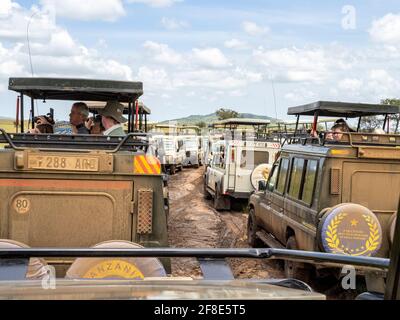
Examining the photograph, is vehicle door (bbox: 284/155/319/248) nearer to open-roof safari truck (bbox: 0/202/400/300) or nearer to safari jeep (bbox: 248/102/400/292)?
safari jeep (bbox: 248/102/400/292)

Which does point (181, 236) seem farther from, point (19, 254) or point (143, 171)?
point (19, 254)

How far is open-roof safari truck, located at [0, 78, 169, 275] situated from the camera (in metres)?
4.97

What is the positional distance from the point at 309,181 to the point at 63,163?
3.91 metres

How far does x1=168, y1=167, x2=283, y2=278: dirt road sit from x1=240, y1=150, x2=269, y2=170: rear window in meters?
1.37

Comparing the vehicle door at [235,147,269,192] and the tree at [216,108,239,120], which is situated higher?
the tree at [216,108,239,120]

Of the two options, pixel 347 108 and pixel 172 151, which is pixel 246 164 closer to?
pixel 347 108

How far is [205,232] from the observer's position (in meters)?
12.4

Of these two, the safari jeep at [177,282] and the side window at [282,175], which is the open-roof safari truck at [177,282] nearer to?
the safari jeep at [177,282]

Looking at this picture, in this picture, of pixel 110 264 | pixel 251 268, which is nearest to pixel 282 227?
pixel 251 268

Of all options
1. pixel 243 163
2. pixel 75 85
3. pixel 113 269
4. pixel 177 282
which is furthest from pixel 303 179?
pixel 243 163

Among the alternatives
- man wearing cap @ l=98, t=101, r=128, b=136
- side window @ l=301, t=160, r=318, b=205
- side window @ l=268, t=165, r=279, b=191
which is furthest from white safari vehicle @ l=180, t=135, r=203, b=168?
man wearing cap @ l=98, t=101, r=128, b=136

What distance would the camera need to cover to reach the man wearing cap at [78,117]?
23.4 ft

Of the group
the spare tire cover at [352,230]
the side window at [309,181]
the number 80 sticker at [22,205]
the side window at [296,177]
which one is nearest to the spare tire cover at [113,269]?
the number 80 sticker at [22,205]
